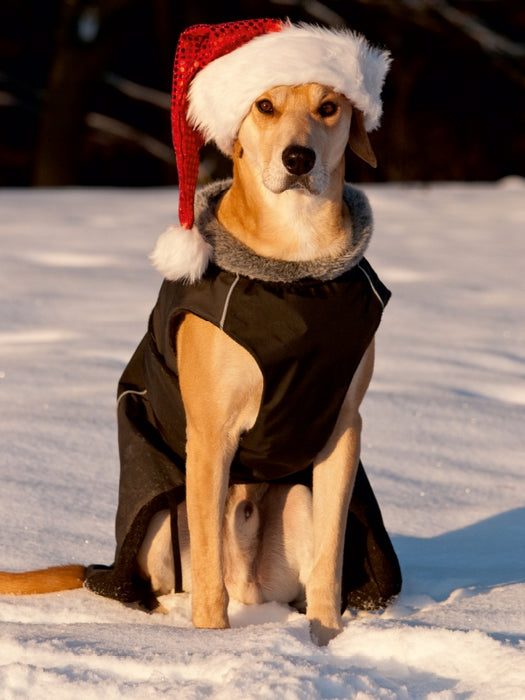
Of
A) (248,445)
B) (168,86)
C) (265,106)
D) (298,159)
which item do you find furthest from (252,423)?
(168,86)

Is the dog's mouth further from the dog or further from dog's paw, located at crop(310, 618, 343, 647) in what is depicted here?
dog's paw, located at crop(310, 618, 343, 647)

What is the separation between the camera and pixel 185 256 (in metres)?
2.73

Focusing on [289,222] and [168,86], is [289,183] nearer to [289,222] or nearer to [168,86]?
[289,222]

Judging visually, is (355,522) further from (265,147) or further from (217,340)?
(265,147)

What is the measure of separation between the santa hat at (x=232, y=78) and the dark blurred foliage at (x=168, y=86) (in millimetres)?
10439

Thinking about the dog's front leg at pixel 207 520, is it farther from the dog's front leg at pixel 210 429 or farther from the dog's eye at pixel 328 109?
the dog's eye at pixel 328 109

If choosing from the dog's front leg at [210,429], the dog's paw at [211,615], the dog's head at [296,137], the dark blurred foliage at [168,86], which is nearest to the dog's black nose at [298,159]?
the dog's head at [296,137]

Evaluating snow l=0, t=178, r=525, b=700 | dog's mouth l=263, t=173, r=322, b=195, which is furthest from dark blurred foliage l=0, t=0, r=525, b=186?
dog's mouth l=263, t=173, r=322, b=195

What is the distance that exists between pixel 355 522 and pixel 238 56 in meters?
1.28

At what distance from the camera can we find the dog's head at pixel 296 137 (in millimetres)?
2779

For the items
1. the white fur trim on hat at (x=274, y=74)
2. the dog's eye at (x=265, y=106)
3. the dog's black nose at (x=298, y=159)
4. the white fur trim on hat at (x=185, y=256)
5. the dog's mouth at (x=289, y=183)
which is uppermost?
the white fur trim on hat at (x=274, y=74)

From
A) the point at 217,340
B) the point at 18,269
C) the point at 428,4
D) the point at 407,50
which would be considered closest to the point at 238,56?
the point at 217,340

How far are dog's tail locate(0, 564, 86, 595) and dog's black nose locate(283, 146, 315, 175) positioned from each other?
1.15 metres

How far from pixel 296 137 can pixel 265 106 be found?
0.15 m
